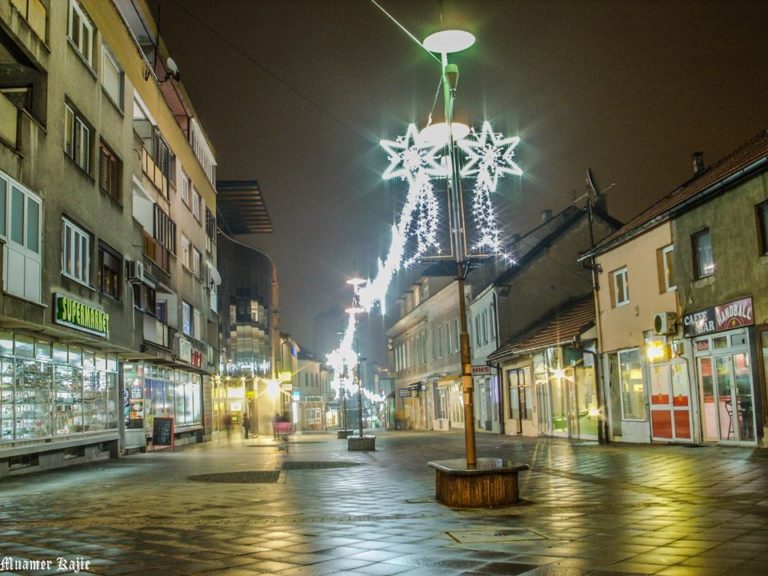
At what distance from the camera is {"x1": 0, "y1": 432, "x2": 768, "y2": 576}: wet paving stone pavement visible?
701 centimetres

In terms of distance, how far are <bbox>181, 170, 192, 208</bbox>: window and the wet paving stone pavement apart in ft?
63.3

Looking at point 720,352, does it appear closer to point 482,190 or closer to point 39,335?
point 482,190

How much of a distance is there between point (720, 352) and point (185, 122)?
84.6 feet

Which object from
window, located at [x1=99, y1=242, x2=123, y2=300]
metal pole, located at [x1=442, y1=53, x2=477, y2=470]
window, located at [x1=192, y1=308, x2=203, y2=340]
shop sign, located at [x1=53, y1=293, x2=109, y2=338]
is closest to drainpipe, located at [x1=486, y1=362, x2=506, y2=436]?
window, located at [x1=192, y1=308, x2=203, y2=340]

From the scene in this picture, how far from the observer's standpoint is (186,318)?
1361 inches

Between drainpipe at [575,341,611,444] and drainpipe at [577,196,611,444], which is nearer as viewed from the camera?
drainpipe at [575,341,611,444]

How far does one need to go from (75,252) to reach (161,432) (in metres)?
11.0

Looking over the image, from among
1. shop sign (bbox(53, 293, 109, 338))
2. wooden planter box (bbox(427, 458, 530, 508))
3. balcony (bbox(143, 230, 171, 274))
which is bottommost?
→ wooden planter box (bbox(427, 458, 530, 508))

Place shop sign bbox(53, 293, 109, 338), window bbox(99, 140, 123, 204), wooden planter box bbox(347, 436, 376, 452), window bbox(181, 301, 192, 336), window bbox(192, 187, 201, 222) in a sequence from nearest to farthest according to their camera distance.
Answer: shop sign bbox(53, 293, 109, 338) < window bbox(99, 140, 123, 204) < wooden planter box bbox(347, 436, 376, 452) < window bbox(181, 301, 192, 336) < window bbox(192, 187, 201, 222)

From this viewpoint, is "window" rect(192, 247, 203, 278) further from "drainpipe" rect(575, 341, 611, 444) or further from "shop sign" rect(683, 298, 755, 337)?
"shop sign" rect(683, 298, 755, 337)

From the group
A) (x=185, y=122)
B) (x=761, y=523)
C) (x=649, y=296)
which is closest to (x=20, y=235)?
(x=761, y=523)

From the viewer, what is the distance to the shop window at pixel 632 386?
22.8 m

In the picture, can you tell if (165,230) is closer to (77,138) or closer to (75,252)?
(77,138)

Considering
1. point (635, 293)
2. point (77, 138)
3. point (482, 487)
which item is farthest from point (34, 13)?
point (635, 293)
